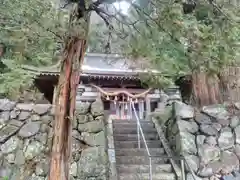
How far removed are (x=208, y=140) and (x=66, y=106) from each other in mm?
3336

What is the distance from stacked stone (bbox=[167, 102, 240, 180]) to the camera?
5285 mm

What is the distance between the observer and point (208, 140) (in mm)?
5656

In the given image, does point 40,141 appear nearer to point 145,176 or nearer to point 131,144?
point 131,144

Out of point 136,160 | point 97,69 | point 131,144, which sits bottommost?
point 136,160

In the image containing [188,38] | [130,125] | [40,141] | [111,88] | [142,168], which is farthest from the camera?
[111,88]

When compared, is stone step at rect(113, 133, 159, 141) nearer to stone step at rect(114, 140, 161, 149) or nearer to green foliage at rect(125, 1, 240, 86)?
stone step at rect(114, 140, 161, 149)

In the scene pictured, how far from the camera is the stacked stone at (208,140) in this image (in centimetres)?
529

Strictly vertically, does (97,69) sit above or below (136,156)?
above

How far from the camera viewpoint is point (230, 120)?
600cm

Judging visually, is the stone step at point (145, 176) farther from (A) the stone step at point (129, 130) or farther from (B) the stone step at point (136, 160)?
(A) the stone step at point (129, 130)

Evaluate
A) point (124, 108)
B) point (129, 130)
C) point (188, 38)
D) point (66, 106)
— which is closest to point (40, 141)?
point (129, 130)

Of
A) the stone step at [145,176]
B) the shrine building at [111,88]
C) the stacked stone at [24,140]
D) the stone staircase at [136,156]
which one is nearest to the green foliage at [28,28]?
the stacked stone at [24,140]

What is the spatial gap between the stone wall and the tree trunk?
1.69 m

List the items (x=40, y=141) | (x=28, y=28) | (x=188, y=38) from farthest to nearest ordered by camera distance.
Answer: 1. (x=40, y=141)
2. (x=188, y=38)
3. (x=28, y=28)
